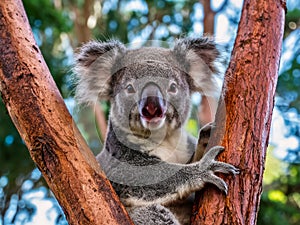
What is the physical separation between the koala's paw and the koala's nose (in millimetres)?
468

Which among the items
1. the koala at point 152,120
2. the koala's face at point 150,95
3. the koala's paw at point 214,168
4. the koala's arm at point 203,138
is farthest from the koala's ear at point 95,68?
the koala's paw at point 214,168

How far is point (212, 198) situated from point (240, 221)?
216 millimetres

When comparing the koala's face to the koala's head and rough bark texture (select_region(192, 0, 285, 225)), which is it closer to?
the koala's head

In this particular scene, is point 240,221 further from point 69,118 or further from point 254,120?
point 69,118

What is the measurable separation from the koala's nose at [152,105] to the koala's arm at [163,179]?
1.19ft

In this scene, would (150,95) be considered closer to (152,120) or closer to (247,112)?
(152,120)

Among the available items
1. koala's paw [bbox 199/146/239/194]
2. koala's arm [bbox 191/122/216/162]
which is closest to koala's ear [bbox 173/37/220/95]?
koala's arm [bbox 191/122/216/162]

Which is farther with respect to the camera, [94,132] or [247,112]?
[94,132]

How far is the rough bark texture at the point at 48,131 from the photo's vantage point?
2393mm

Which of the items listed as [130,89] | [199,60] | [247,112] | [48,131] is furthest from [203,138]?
[48,131]

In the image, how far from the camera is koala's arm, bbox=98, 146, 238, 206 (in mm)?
2643

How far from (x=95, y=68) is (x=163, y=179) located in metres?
1.22

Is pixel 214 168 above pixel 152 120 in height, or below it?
below

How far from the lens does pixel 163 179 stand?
2.93 metres
